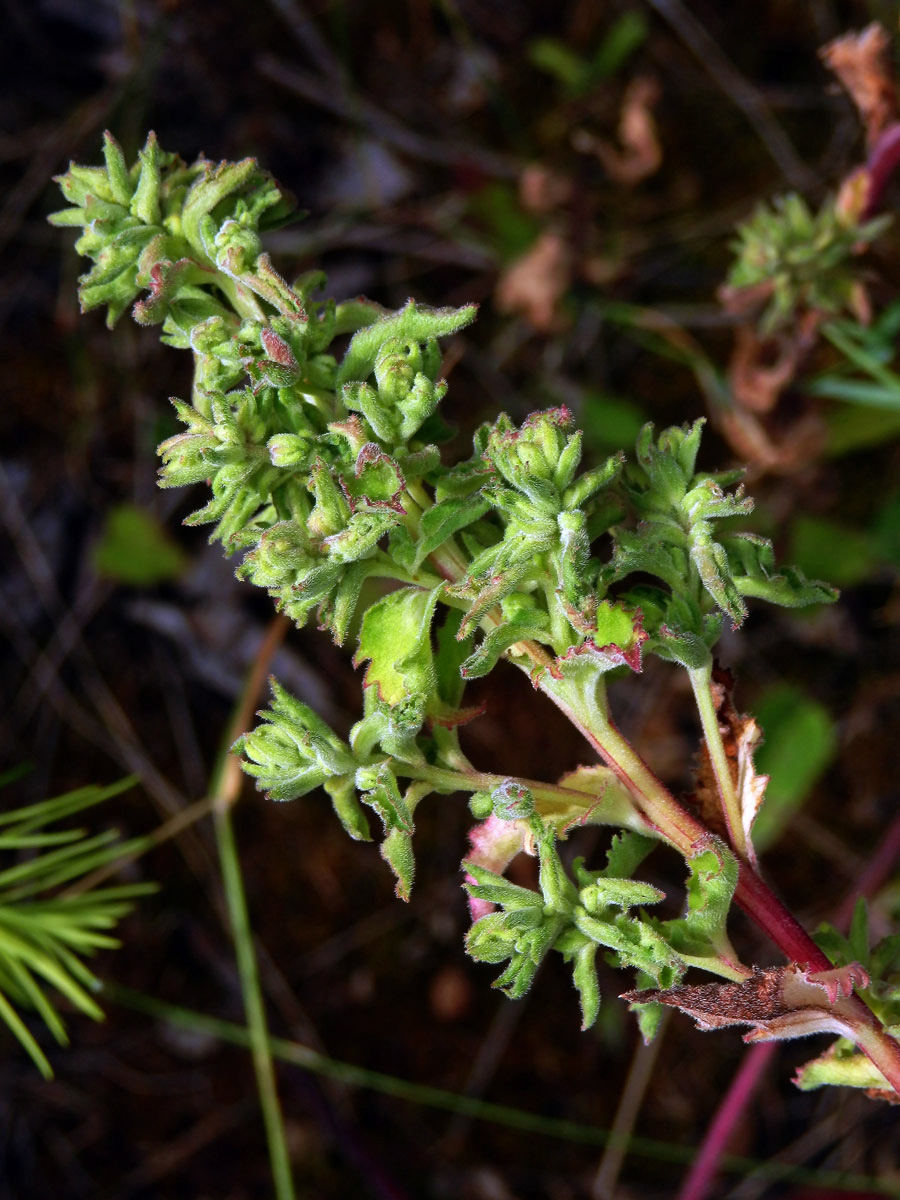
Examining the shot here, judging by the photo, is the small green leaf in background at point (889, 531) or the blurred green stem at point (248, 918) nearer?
the blurred green stem at point (248, 918)

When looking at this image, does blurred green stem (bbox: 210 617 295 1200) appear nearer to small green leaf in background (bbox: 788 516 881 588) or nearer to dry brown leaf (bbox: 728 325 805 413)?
dry brown leaf (bbox: 728 325 805 413)

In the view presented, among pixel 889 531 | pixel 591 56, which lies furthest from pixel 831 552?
pixel 591 56

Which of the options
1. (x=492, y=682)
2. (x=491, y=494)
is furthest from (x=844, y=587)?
(x=491, y=494)

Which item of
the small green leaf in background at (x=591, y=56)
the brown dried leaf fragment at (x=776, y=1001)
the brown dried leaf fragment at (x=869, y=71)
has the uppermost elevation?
the small green leaf in background at (x=591, y=56)

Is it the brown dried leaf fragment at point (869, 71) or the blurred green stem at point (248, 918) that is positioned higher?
the brown dried leaf fragment at point (869, 71)

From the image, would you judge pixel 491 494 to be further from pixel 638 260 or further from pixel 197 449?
pixel 638 260

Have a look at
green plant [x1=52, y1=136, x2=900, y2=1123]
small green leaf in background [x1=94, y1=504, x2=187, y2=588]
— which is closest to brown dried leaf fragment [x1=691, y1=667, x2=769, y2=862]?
green plant [x1=52, y1=136, x2=900, y2=1123]

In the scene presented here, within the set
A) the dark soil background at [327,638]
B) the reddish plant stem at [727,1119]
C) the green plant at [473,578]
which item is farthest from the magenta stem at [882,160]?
the reddish plant stem at [727,1119]

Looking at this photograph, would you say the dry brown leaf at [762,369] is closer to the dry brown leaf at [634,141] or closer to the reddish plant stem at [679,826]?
the dry brown leaf at [634,141]
